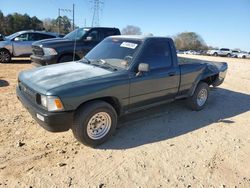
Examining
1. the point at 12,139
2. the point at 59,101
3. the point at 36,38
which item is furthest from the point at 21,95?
the point at 36,38

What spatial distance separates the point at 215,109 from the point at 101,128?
142 inches

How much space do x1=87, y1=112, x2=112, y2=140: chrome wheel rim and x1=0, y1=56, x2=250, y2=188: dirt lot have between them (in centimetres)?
22

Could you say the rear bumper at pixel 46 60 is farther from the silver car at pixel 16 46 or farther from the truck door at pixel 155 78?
the silver car at pixel 16 46

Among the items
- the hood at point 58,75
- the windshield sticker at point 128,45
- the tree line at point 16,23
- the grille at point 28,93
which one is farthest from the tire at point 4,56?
the tree line at point 16,23

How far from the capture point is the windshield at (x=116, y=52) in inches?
192

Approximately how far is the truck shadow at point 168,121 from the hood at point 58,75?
1.22 m

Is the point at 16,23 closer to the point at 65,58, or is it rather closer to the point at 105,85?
the point at 65,58

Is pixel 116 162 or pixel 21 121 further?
pixel 21 121

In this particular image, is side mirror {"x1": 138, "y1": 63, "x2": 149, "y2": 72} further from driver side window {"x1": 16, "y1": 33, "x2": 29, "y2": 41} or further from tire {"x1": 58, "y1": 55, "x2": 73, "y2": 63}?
driver side window {"x1": 16, "y1": 33, "x2": 29, "y2": 41}

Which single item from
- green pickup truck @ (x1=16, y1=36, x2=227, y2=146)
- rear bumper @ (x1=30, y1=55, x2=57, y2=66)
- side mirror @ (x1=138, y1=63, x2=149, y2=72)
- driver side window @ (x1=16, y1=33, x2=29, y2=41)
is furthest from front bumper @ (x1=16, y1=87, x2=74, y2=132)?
driver side window @ (x1=16, y1=33, x2=29, y2=41)

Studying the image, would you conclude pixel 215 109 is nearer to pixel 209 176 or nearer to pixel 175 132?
pixel 175 132

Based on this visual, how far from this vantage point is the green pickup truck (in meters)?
3.91

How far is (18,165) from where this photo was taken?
3.76m

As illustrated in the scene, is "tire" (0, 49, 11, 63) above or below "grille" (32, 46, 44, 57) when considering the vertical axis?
below
